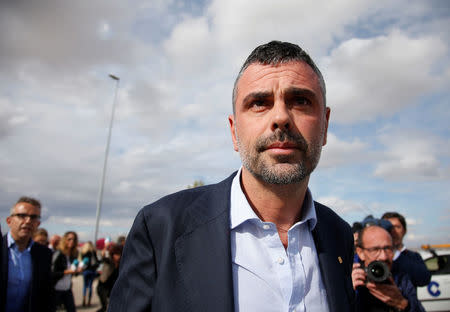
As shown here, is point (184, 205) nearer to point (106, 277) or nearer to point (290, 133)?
point (290, 133)

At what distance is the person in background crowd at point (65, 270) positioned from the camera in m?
6.14

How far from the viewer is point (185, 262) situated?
1387mm

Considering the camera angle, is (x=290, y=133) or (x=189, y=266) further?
(x=290, y=133)

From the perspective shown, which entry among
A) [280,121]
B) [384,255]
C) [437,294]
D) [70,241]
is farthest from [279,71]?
[437,294]

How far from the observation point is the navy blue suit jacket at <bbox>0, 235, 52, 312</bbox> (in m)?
3.70

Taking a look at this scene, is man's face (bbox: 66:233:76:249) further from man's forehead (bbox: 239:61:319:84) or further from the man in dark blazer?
man's forehead (bbox: 239:61:319:84)

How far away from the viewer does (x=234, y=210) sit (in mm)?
1657

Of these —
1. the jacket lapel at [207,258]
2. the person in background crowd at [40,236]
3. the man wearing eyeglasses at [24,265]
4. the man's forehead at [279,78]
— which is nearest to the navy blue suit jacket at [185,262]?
the jacket lapel at [207,258]

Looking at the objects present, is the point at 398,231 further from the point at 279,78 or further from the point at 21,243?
the point at 21,243

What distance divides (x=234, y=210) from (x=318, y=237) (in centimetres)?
51

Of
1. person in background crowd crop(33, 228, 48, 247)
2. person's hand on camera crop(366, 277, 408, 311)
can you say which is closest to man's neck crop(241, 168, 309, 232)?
person's hand on camera crop(366, 277, 408, 311)

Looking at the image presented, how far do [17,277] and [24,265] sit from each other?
0.17 metres

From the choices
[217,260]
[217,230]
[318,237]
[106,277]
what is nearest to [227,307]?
[217,260]

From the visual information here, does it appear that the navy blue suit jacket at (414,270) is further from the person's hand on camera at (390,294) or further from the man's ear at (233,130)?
the man's ear at (233,130)
